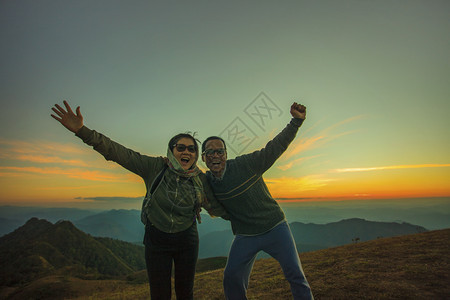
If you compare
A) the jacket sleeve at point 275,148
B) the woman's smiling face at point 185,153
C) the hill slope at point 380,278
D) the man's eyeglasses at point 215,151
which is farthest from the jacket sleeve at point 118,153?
the hill slope at point 380,278

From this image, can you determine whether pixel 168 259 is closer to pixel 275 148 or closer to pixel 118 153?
pixel 118 153

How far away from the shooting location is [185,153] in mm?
4020

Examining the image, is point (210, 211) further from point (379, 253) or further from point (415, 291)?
point (379, 253)

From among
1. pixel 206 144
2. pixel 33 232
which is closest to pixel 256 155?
pixel 206 144

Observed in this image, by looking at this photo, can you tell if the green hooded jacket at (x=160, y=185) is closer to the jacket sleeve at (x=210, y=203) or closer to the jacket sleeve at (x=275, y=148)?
the jacket sleeve at (x=210, y=203)

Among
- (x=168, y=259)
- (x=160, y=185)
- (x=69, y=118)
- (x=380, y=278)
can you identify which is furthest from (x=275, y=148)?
(x=380, y=278)

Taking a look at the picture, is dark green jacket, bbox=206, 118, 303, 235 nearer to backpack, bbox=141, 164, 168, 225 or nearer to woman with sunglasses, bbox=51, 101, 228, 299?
woman with sunglasses, bbox=51, 101, 228, 299

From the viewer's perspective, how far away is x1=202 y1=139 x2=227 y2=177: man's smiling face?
4.34 meters

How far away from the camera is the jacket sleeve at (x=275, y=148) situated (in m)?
4.21

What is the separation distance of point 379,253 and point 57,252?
468ft

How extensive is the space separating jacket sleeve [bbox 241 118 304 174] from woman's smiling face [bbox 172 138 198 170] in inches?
39.9

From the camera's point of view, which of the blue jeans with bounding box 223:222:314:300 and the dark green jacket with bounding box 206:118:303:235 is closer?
the blue jeans with bounding box 223:222:314:300

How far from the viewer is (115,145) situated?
357cm

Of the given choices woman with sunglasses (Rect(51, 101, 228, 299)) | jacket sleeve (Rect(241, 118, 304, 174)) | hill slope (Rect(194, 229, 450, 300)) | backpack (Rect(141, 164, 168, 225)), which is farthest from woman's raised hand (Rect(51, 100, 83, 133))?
hill slope (Rect(194, 229, 450, 300))
